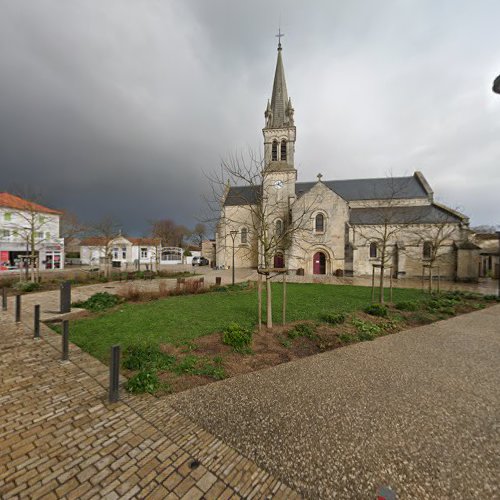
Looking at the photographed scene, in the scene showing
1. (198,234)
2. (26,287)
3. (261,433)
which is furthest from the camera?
(198,234)

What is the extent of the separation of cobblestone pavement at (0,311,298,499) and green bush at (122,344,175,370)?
61 cm

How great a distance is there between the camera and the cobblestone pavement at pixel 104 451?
2.17 m

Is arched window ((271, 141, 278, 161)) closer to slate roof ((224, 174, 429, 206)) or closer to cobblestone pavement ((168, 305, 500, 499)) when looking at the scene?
slate roof ((224, 174, 429, 206))

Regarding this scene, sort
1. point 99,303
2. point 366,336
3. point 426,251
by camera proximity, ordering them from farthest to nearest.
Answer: point 426,251 → point 99,303 → point 366,336

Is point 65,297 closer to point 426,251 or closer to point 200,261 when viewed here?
point 426,251

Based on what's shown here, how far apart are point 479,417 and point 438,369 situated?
61.1 inches

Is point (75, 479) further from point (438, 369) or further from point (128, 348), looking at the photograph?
point (438, 369)

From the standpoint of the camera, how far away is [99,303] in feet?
31.3

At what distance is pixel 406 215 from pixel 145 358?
2998 cm

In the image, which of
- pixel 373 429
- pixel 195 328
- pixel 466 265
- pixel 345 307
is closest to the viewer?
pixel 373 429

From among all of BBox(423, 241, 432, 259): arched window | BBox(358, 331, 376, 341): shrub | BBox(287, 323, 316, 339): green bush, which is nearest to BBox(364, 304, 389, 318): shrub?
BBox(358, 331, 376, 341): shrub

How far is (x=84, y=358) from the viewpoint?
16.0 feet

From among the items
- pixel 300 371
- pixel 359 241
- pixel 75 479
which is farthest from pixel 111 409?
pixel 359 241

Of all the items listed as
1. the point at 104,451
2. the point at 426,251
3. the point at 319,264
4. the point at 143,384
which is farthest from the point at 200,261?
the point at 104,451
